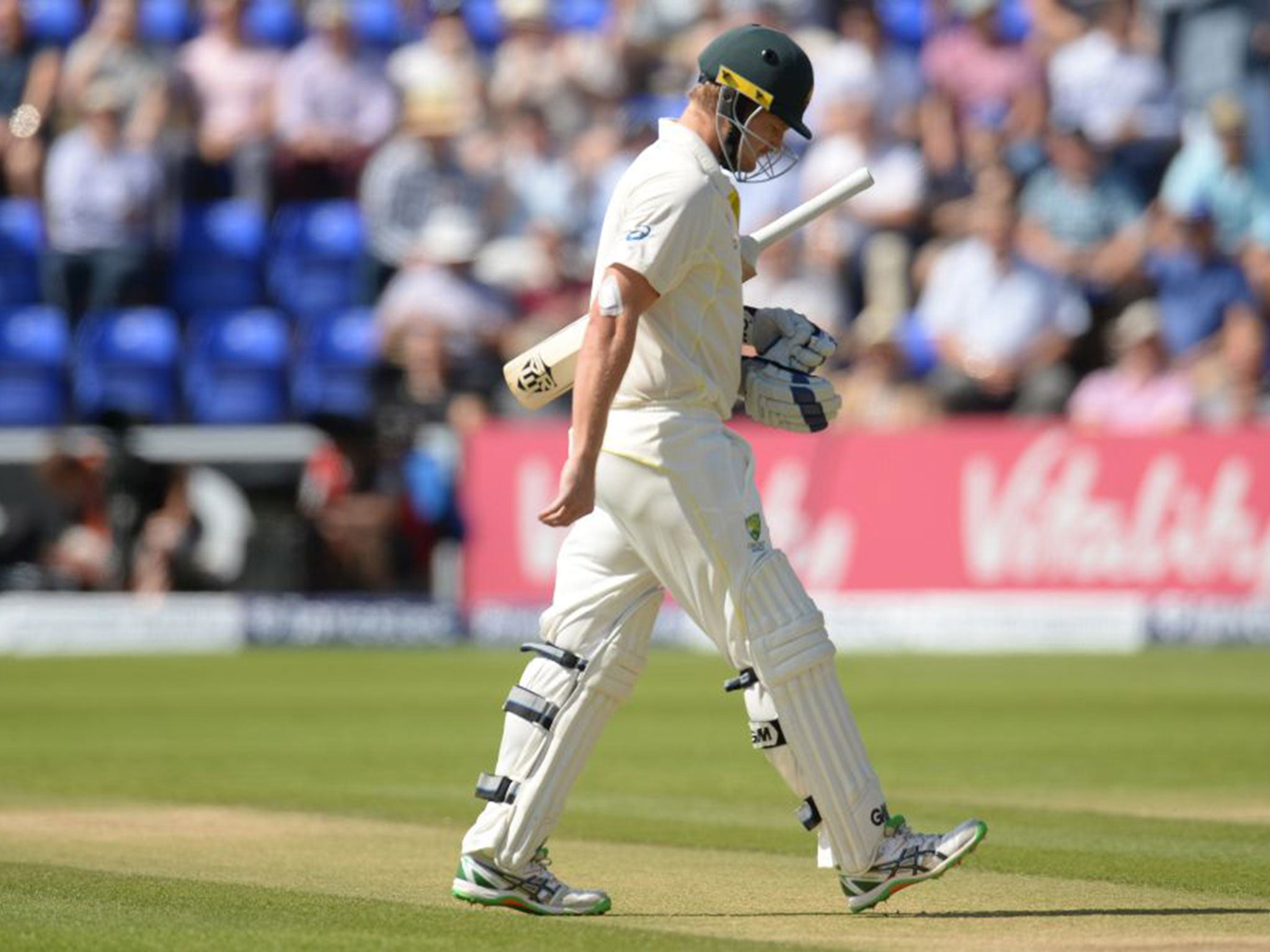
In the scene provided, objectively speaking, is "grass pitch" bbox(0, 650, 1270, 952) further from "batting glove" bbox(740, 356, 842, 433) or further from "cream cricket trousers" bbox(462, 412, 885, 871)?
"batting glove" bbox(740, 356, 842, 433)

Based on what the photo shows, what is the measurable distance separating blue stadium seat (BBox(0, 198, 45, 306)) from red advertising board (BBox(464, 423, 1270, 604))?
435cm

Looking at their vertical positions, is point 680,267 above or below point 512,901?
above

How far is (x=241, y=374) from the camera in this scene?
18266 mm

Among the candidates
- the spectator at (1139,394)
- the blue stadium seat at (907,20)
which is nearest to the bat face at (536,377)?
the spectator at (1139,394)

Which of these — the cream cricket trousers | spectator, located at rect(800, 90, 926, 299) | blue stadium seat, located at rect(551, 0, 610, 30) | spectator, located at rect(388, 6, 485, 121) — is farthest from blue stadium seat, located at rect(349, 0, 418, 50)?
the cream cricket trousers

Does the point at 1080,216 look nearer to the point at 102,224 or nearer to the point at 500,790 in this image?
the point at 102,224

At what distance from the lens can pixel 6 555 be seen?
16797 mm

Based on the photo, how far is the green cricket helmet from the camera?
18.5 ft

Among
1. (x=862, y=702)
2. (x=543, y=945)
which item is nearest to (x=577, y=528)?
(x=543, y=945)

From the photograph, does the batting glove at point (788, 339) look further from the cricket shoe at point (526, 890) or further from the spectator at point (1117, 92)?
the spectator at point (1117, 92)

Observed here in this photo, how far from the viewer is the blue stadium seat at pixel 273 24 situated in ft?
66.9

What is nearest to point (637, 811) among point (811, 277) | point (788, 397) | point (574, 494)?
point (788, 397)

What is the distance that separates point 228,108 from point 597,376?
14.8 m

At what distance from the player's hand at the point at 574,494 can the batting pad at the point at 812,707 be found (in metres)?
0.41
